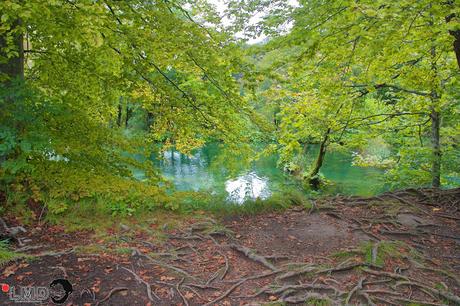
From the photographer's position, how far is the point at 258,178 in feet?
57.5

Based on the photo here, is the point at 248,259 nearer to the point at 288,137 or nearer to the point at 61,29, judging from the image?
the point at 288,137

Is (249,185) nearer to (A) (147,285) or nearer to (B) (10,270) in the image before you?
(A) (147,285)

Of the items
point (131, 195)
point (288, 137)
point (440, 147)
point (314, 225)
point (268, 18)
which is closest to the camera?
point (268, 18)

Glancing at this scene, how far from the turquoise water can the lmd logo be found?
27.7 feet

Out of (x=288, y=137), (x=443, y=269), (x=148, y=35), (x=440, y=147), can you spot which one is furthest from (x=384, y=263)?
(x=440, y=147)

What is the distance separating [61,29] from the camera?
440 centimetres

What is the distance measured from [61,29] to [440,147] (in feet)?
32.3

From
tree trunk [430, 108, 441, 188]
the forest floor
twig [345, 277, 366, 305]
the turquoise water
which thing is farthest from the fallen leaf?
tree trunk [430, 108, 441, 188]

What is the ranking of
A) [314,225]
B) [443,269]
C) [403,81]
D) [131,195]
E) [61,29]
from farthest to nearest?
[403,81] < [314,225] < [131,195] < [443,269] < [61,29]

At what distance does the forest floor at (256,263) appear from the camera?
12.9 ft

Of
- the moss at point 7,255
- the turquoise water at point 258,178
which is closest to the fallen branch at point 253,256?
the moss at point 7,255

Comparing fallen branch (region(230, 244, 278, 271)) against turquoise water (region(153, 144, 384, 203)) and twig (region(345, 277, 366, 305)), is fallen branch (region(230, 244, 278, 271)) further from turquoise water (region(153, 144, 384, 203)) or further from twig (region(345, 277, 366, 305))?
turquoise water (region(153, 144, 384, 203))

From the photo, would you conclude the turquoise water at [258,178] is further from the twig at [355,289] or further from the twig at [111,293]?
the twig at [111,293]

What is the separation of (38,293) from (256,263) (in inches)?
119
